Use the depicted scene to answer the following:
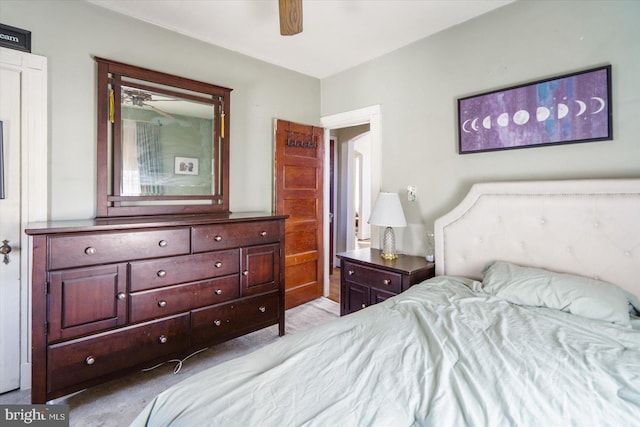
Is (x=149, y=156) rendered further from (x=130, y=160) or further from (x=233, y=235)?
(x=233, y=235)

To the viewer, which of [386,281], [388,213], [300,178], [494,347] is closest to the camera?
[494,347]

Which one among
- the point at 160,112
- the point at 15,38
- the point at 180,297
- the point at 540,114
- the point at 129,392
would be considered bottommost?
the point at 129,392

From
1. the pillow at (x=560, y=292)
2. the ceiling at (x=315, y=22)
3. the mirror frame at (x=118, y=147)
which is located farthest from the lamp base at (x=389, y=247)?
the ceiling at (x=315, y=22)

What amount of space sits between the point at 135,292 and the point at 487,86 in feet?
9.56

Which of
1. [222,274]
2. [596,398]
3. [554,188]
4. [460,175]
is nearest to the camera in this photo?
[596,398]

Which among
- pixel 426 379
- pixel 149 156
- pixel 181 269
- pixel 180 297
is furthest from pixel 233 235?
pixel 426 379

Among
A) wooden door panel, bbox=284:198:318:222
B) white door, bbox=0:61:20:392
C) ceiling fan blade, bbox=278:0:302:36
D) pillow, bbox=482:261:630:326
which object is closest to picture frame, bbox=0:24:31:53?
white door, bbox=0:61:20:392

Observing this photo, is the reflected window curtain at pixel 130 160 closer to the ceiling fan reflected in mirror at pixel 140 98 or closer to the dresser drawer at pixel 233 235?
the ceiling fan reflected in mirror at pixel 140 98

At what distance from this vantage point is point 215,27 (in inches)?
106

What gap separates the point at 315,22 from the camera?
102 inches

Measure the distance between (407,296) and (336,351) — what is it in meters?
0.80

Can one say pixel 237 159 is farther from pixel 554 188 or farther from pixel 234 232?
pixel 554 188

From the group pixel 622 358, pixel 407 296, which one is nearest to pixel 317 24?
pixel 407 296

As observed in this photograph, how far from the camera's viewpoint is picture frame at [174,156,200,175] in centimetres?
268
